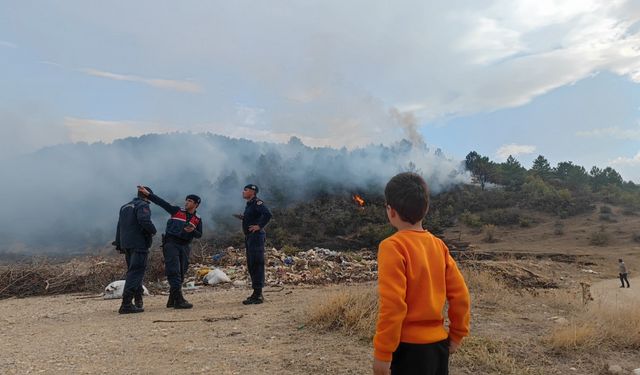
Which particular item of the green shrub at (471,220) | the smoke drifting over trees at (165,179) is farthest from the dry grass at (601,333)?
the smoke drifting over trees at (165,179)

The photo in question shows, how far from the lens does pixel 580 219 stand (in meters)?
29.1

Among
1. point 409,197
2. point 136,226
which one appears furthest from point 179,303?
point 409,197

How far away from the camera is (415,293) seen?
7.28ft

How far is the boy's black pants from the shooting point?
222 centimetres

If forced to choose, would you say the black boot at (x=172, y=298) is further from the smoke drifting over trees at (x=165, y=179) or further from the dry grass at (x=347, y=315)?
the smoke drifting over trees at (x=165, y=179)

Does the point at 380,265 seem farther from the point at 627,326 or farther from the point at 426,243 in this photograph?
the point at 627,326

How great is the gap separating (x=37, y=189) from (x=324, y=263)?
44.1 metres

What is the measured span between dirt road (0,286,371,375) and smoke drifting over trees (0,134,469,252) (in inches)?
949

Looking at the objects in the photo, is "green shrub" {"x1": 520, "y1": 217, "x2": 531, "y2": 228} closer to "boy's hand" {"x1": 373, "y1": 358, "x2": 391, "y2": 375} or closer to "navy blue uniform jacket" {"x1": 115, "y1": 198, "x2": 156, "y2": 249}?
"navy blue uniform jacket" {"x1": 115, "y1": 198, "x2": 156, "y2": 249}

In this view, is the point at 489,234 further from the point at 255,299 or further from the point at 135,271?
the point at 135,271

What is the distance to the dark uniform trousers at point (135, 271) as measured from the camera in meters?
6.46

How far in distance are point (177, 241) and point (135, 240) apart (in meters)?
0.62

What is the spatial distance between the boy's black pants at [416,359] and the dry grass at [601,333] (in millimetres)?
2857

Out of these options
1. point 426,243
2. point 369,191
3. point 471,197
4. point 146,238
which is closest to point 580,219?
point 471,197
